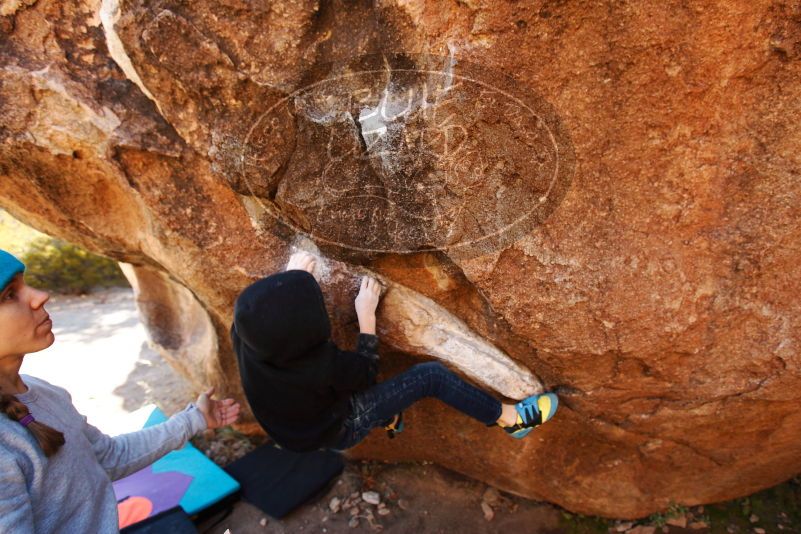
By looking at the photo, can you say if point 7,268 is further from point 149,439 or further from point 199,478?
point 199,478

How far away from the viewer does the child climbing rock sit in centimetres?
166

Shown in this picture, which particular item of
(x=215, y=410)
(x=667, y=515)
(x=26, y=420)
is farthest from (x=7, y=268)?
(x=667, y=515)

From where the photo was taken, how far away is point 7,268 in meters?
1.37

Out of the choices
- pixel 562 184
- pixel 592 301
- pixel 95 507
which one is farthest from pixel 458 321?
pixel 95 507

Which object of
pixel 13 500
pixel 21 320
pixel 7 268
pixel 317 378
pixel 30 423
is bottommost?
pixel 317 378

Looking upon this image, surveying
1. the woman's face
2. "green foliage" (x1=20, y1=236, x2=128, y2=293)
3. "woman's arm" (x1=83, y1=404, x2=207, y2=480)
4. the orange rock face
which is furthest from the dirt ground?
"green foliage" (x1=20, y1=236, x2=128, y2=293)

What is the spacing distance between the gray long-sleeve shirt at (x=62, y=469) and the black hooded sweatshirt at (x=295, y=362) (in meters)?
0.49

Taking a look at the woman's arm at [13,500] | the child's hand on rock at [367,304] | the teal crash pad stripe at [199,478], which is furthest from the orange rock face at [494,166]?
the teal crash pad stripe at [199,478]

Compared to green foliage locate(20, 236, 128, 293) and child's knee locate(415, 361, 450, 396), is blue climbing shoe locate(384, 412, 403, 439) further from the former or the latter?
green foliage locate(20, 236, 128, 293)

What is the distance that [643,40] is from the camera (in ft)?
4.58

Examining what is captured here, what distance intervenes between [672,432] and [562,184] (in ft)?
3.89

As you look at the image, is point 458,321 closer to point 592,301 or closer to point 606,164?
point 592,301

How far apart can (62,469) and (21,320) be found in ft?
1.52

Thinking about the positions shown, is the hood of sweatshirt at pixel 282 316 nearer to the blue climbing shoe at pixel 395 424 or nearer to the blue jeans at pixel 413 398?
the blue jeans at pixel 413 398
